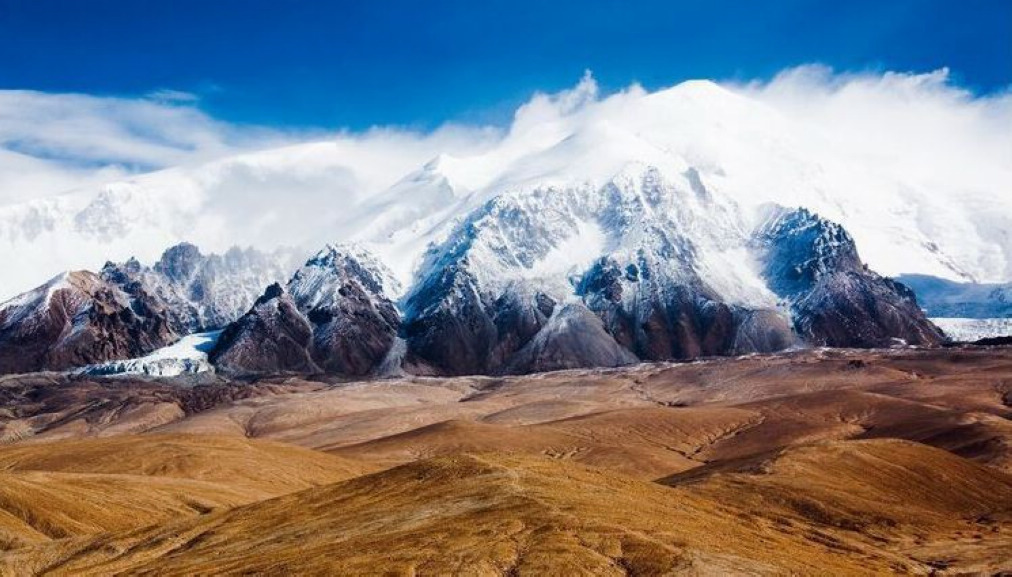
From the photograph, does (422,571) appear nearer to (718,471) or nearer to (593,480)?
(593,480)

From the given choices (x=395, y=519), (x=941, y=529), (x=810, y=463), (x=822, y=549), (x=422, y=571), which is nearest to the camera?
(x=422, y=571)

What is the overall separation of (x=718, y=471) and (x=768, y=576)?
310 feet

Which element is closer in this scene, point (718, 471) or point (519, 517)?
point (519, 517)

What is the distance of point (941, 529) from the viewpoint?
140 m

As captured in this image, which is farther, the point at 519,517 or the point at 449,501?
the point at 449,501

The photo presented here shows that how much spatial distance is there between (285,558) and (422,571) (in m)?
16.5

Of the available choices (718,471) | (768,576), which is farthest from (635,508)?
(718,471)

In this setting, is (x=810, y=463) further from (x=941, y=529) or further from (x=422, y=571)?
(x=422, y=571)

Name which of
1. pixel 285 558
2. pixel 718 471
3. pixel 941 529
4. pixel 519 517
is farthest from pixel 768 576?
pixel 718 471

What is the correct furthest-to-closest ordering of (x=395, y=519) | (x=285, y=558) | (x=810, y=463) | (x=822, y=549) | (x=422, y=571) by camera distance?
(x=810, y=463)
(x=822, y=549)
(x=395, y=519)
(x=285, y=558)
(x=422, y=571)

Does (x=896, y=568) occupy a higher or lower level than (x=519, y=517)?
lower

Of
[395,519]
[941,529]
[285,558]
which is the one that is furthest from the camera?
[941,529]

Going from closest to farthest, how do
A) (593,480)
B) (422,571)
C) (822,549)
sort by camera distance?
(422,571) < (822,549) < (593,480)

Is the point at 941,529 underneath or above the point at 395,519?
underneath
